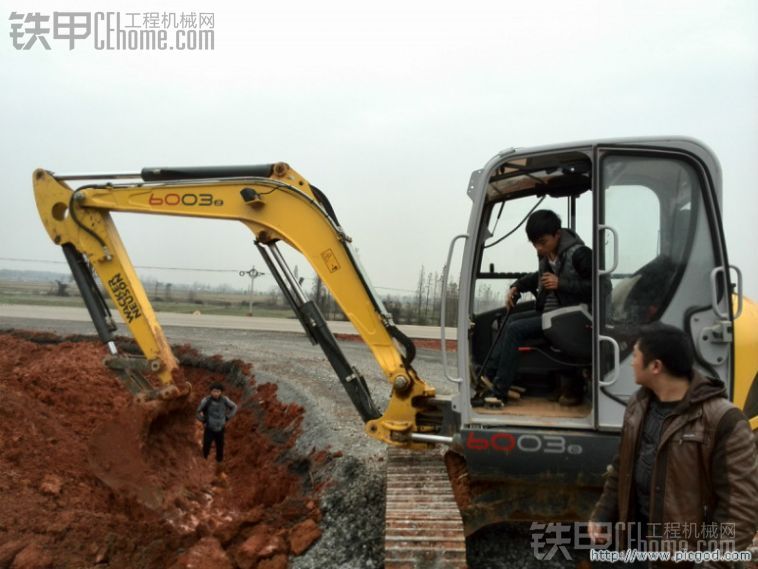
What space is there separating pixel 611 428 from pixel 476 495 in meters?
1.07

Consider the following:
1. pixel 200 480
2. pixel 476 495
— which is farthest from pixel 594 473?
pixel 200 480

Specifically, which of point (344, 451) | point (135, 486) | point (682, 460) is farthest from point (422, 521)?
point (135, 486)

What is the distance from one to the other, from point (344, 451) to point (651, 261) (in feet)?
13.6

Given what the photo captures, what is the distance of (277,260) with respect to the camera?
5.02m

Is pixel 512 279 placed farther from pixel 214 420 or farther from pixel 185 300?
pixel 185 300

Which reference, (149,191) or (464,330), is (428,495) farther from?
(149,191)

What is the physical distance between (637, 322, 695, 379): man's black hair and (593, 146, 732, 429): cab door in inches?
47.4

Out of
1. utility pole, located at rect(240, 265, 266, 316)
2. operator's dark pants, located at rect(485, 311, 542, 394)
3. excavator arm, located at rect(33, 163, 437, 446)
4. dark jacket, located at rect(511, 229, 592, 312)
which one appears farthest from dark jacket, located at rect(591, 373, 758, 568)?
utility pole, located at rect(240, 265, 266, 316)

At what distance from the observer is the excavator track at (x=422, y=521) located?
10.7 ft

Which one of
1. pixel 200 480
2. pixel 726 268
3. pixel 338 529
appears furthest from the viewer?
pixel 200 480

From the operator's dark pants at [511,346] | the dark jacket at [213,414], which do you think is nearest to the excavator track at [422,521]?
the operator's dark pants at [511,346]

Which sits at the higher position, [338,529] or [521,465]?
[521,465]

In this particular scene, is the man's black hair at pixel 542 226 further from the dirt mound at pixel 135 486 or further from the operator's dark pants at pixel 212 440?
the operator's dark pants at pixel 212 440

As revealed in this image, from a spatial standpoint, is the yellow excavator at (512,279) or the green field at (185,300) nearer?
the yellow excavator at (512,279)
